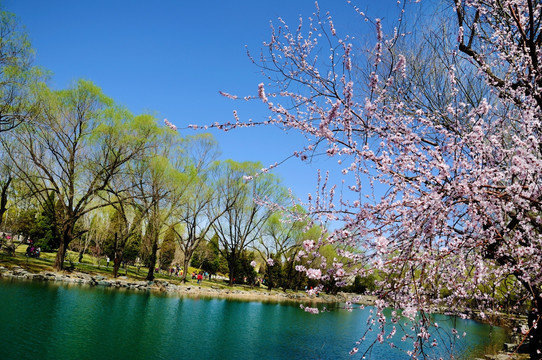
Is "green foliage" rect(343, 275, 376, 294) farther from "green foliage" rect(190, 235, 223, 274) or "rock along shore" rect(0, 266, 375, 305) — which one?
"rock along shore" rect(0, 266, 375, 305)

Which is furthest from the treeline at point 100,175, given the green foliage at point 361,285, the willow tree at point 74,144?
the green foliage at point 361,285

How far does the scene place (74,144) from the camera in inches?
786

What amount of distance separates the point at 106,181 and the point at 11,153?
5446 millimetres

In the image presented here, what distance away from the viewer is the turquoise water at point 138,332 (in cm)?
787

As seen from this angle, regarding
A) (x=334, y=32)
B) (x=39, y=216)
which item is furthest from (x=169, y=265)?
(x=334, y=32)

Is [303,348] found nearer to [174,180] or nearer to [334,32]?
[334,32]

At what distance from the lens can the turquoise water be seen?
310 inches

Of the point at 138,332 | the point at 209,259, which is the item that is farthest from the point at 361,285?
the point at 138,332

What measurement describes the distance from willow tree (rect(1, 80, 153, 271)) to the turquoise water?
596cm

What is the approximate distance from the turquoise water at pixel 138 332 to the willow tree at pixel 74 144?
235 inches

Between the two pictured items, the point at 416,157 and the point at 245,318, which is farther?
the point at 245,318

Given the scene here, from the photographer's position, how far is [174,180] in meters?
24.2

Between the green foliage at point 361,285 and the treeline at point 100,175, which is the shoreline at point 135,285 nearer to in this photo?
the treeline at point 100,175

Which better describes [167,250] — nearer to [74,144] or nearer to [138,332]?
[74,144]
